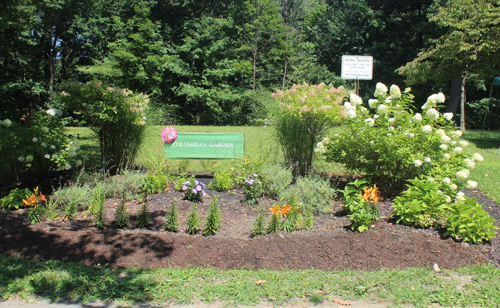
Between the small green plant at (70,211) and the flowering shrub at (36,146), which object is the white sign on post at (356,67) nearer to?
the flowering shrub at (36,146)

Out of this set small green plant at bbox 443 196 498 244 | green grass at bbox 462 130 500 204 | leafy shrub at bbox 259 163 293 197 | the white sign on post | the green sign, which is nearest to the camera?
small green plant at bbox 443 196 498 244

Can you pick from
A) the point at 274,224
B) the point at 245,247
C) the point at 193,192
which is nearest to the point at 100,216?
the point at 193,192

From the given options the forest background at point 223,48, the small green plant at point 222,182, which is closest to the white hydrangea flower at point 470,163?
the small green plant at point 222,182

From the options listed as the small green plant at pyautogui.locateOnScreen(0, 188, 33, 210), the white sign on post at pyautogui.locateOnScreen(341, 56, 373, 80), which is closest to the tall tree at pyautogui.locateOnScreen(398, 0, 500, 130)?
the white sign on post at pyautogui.locateOnScreen(341, 56, 373, 80)

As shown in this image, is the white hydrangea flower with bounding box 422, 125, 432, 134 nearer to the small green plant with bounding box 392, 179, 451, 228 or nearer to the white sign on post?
the small green plant with bounding box 392, 179, 451, 228

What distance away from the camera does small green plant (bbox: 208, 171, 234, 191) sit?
607 centimetres

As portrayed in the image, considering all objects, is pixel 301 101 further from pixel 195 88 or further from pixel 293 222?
pixel 195 88

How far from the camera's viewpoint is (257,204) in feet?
18.2

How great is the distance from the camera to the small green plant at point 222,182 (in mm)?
6066

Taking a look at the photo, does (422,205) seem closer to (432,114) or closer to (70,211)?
(432,114)

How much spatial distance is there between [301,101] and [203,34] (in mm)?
19892

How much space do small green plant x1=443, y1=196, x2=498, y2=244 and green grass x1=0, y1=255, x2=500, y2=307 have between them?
1.30 feet

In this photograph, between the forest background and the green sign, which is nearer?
the green sign

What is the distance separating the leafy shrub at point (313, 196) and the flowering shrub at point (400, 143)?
764 mm
